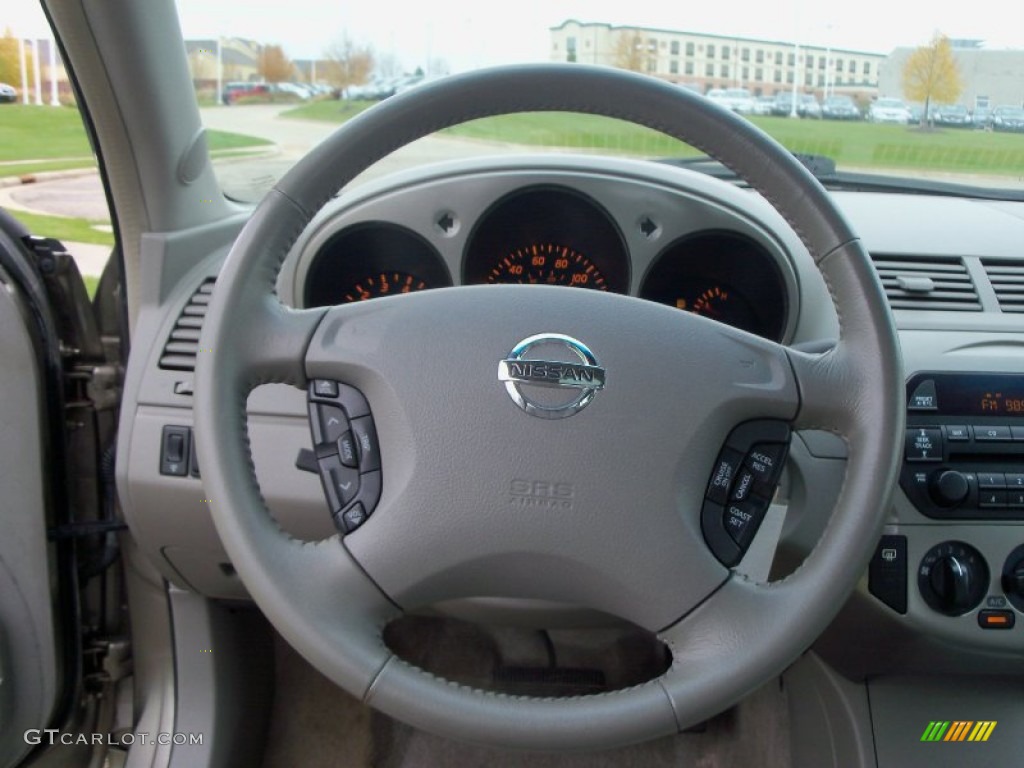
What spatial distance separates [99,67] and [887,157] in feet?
4.62

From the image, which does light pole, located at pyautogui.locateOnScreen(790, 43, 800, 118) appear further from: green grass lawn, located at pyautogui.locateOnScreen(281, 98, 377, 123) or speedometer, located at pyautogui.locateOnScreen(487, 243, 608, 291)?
green grass lawn, located at pyautogui.locateOnScreen(281, 98, 377, 123)

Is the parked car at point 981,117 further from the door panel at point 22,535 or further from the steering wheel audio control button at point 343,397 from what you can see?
the door panel at point 22,535

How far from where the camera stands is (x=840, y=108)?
1.86 meters

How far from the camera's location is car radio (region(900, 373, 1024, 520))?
5.36 ft

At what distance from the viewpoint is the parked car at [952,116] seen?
1854 mm

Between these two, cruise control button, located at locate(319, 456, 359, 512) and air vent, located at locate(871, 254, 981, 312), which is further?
air vent, located at locate(871, 254, 981, 312)

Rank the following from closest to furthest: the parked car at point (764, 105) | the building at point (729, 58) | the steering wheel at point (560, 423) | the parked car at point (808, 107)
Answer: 1. the steering wheel at point (560, 423)
2. the building at point (729, 58)
3. the parked car at point (764, 105)
4. the parked car at point (808, 107)

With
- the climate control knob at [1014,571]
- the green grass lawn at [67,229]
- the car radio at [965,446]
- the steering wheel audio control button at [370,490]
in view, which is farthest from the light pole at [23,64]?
the climate control knob at [1014,571]

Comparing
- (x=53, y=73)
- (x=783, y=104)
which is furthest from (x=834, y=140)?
(x=53, y=73)

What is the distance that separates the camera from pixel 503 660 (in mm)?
2311

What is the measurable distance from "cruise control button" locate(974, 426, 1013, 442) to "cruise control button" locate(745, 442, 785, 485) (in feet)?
1.93

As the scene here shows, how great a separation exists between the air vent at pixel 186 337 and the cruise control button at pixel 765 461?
3.24ft

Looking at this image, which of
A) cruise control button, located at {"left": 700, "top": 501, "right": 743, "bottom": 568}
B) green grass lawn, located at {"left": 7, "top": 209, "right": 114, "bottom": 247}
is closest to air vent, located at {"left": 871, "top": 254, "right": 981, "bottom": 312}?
cruise control button, located at {"left": 700, "top": 501, "right": 743, "bottom": 568}

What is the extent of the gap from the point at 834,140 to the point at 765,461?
35.4 inches
